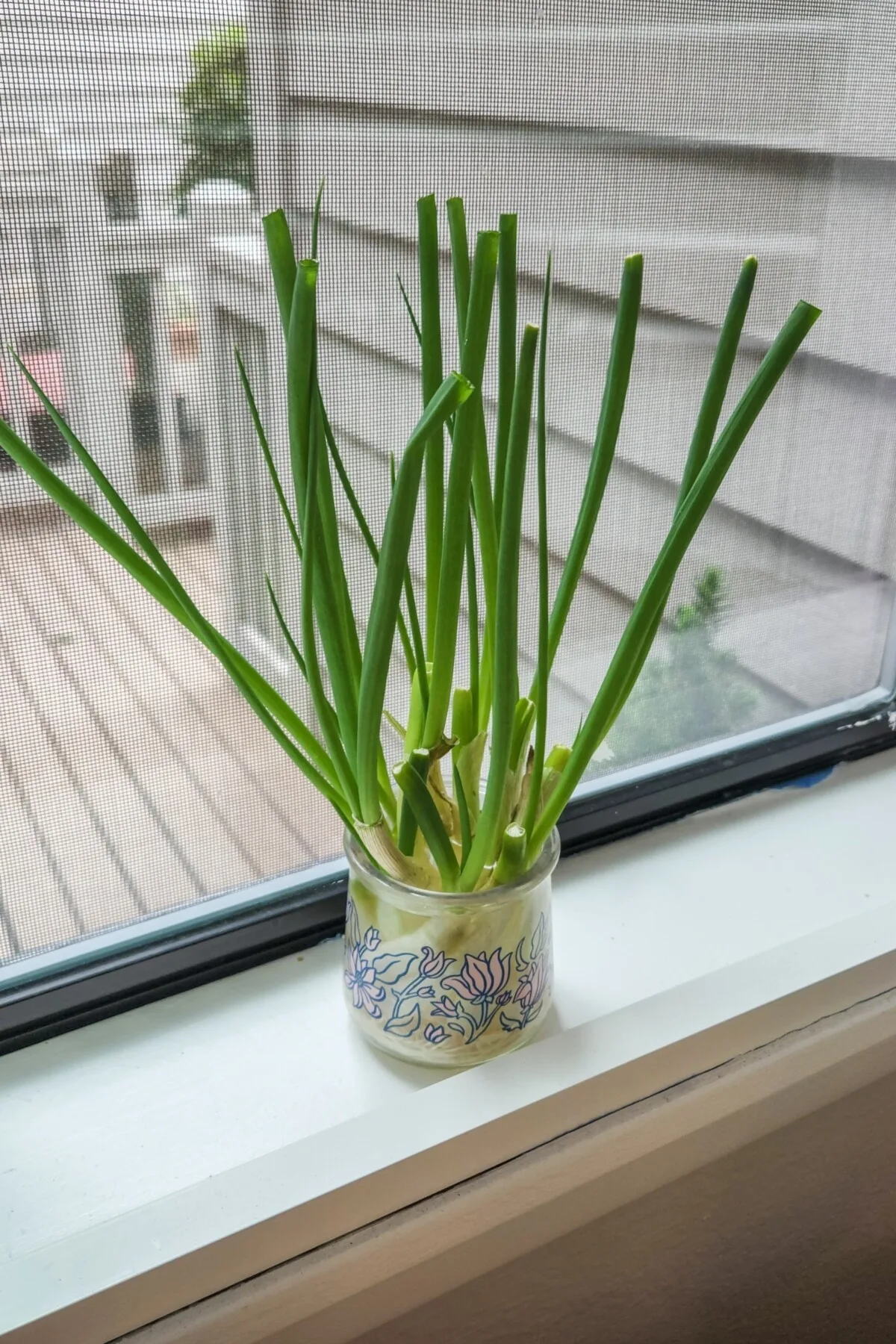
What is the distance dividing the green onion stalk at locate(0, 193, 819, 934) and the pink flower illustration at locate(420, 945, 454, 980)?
30mm

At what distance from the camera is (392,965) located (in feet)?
1.75

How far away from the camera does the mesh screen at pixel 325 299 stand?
484 mm

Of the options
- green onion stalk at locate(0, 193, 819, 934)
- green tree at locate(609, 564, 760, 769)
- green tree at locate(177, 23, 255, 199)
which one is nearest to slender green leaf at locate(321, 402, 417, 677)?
green onion stalk at locate(0, 193, 819, 934)

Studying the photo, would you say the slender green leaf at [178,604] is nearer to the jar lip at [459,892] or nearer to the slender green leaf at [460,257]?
the jar lip at [459,892]

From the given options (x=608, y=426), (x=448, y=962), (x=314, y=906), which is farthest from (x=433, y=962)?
(x=608, y=426)

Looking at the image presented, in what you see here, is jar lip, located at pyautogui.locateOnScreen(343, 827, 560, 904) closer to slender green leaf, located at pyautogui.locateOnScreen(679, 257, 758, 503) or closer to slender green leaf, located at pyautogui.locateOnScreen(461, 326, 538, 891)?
slender green leaf, located at pyautogui.locateOnScreen(461, 326, 538, 891)

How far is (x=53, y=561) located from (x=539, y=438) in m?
0.24

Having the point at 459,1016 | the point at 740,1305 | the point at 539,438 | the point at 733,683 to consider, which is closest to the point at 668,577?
the point at 539,438

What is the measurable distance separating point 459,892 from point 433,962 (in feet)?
0.12

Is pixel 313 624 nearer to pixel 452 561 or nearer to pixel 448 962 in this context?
pixel 452 561

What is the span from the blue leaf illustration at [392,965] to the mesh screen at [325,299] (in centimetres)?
13

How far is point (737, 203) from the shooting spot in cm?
65

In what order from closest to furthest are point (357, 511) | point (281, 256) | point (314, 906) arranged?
point (281, 256) < point (357, 511) < point (314, 906)

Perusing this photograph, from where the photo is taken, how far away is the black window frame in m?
0.59
